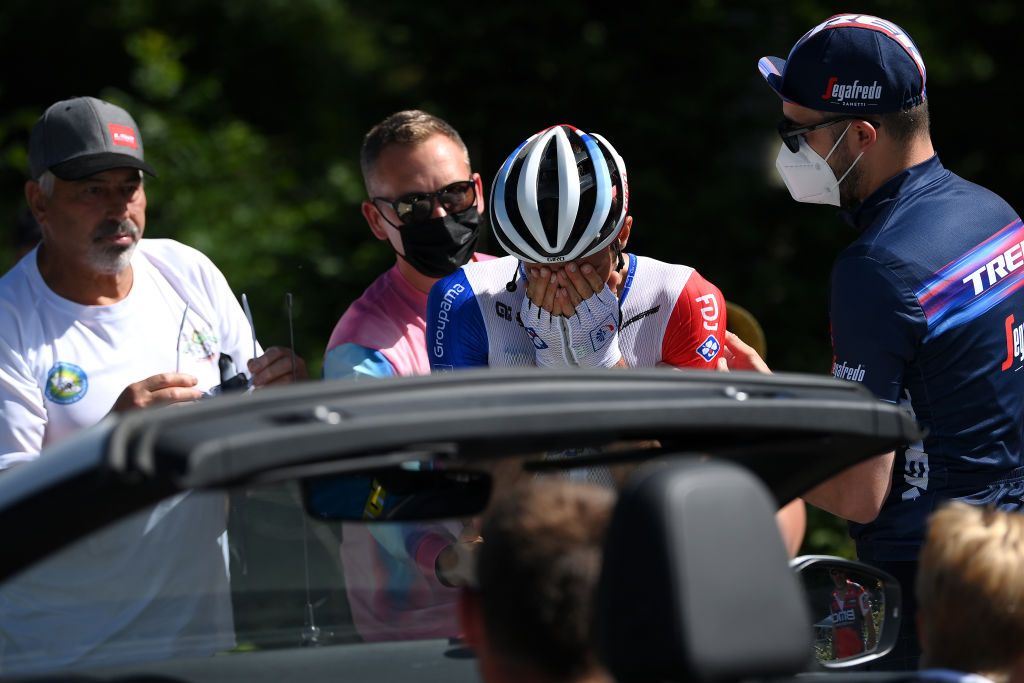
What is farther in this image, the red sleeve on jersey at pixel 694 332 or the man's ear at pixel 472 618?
the red sleeve on jersey at pixel 694 332

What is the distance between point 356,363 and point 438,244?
0.51 metres

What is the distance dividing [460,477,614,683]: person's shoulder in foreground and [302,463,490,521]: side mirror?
15.5 inches

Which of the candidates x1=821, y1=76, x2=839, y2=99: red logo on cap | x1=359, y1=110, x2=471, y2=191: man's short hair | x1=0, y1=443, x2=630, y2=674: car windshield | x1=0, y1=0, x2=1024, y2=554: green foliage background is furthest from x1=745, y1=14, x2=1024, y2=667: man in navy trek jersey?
x1=0, y1=0, x2=1024, y2=554: green foliage background

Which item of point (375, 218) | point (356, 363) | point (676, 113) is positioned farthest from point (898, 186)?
point (676, 113)

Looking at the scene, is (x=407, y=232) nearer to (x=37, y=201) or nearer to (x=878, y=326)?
(x=37, y=201)

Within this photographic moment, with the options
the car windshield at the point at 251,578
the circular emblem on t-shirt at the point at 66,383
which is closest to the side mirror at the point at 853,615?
the car windshield at the point at 251,578

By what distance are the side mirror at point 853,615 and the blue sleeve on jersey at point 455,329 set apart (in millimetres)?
1225

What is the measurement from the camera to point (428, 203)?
15.6 ft

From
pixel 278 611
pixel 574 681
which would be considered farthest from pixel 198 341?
pixel 574 681

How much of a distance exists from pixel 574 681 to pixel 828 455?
2.86 feet

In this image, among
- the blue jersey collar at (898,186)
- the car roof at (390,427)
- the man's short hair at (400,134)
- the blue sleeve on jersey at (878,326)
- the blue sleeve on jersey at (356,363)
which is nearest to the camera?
the car roof at (390,427)

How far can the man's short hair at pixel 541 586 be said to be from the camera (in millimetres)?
2070

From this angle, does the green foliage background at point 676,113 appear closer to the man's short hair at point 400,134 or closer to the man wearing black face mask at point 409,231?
the man's short hair at point 400,134

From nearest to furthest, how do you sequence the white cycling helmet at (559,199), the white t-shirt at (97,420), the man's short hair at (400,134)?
the white t-shirt at (97,420) < the white cycling helmet at (559,199) < the man's short hair at (400,134)
